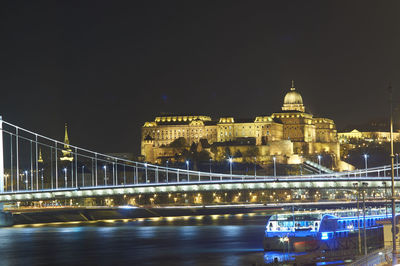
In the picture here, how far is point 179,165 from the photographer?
146500 millimetres

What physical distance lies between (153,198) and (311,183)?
4266 cm

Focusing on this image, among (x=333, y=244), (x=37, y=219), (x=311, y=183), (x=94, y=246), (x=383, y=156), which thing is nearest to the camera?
(x=333, y=244)

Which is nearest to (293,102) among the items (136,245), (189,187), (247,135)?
(247,135)

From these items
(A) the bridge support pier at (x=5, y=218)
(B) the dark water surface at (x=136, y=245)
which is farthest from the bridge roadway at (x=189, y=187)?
(A) the bridge support pier at (x=5, y=218)

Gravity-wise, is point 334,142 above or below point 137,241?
above

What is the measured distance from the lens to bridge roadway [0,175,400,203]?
63375 millimetres

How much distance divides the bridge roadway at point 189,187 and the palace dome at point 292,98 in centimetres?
11893

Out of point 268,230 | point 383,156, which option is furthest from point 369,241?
point 383,156

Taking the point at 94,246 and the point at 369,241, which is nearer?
the point at 369,241

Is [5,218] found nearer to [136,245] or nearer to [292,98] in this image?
[136,245]

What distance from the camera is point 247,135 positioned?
544 feet

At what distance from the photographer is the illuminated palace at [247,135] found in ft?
519

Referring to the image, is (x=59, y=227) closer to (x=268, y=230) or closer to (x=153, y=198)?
(x=268, y=230)

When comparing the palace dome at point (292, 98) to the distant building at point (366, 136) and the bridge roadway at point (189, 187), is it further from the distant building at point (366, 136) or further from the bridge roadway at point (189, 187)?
the bridge roadway at point (189, 187)
